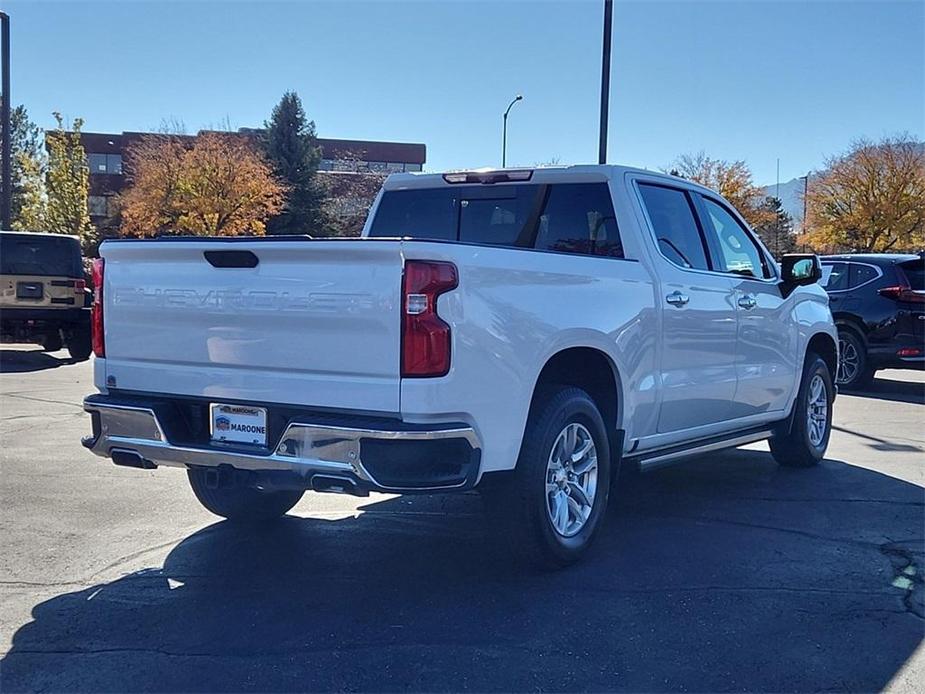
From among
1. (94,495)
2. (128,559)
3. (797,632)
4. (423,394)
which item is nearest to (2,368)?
(94,495)

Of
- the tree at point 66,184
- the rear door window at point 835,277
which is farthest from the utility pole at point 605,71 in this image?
the tree at point 66,184

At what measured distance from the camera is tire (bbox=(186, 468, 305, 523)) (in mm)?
5371

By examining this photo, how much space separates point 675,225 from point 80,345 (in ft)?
38.9

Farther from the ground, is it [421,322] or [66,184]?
[66,184]

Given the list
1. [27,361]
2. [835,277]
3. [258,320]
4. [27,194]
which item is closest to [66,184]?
[27,194]

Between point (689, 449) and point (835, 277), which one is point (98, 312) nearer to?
point (689, 449)

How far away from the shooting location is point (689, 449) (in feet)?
18.8

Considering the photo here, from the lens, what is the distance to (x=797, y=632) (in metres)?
3.95

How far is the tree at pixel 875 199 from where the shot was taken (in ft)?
128

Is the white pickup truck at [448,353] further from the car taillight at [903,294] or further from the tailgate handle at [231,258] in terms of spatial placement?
the car taillight at [903,294]

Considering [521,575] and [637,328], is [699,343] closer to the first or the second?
[637,328]

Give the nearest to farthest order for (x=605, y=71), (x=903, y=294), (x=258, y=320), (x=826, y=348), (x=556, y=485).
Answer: (x=258, y=320)
(x=556, y=485)
(x=826, y=348)
(x=903, y=294)
(x=605, y=71)

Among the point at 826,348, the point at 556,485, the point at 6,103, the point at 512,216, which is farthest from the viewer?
the point at 6,103

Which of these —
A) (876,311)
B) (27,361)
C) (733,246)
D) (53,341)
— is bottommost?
(27,361)
